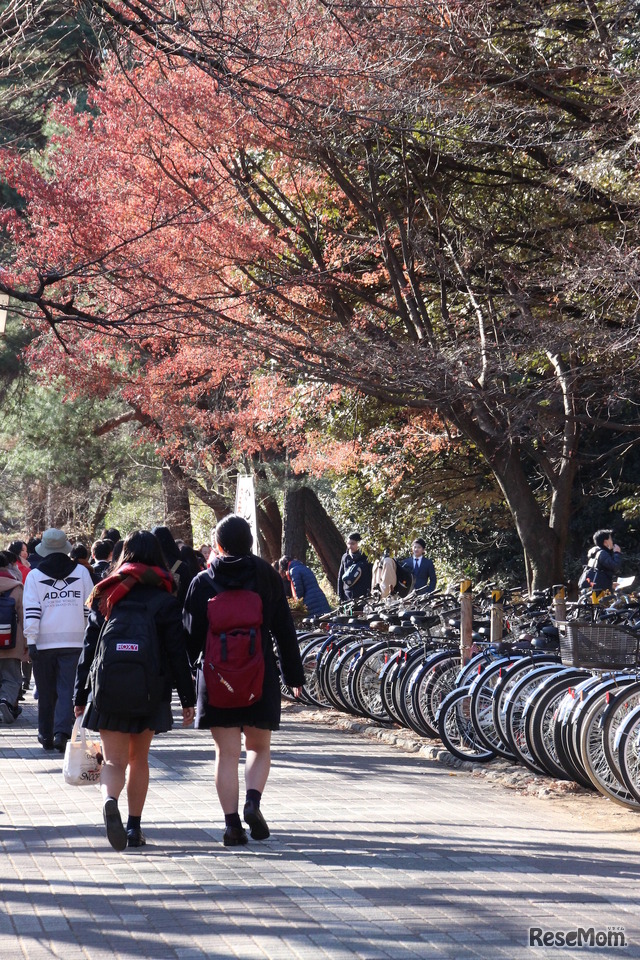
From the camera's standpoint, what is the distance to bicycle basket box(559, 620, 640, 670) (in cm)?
823

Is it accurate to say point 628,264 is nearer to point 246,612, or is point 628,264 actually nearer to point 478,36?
point 478,36

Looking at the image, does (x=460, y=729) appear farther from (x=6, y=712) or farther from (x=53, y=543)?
(x=6, y=712)

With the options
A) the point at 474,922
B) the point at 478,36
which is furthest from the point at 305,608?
the point at 474,922

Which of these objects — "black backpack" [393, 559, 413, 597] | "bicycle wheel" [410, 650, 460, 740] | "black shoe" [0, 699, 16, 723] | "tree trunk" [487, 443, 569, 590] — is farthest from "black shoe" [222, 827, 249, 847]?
"black backpack" [393, 559, 413, 597]

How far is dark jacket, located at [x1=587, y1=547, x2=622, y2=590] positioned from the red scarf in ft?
27.5

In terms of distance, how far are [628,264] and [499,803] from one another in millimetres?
5248

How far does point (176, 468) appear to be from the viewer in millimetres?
25484

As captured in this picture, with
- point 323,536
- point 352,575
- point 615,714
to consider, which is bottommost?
point 615,714

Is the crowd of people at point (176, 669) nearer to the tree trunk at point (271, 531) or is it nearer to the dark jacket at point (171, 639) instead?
the dark jacket at point (171, 639)

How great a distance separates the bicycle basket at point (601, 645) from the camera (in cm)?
823

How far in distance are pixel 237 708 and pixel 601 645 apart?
3.26 m

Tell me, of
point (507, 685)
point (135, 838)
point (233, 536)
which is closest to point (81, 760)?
point (135, 838)

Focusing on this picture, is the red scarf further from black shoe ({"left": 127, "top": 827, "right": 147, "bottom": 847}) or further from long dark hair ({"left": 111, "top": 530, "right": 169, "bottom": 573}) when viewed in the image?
black shoe ({"left": 127, "top": 827, "right": 147, "bottom": 847})

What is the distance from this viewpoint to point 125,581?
6180 millimetres
